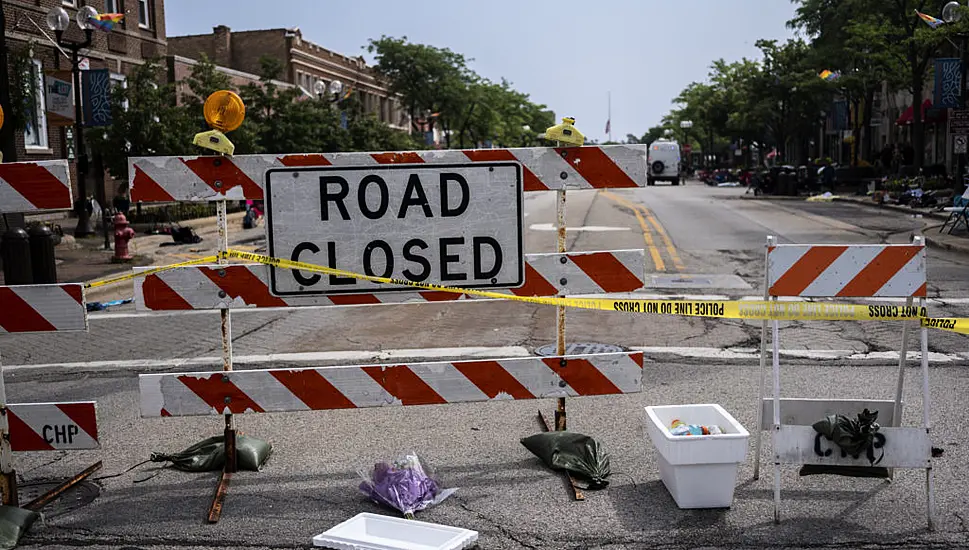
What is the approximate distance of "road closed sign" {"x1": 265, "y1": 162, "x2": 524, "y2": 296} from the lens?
17.3ft

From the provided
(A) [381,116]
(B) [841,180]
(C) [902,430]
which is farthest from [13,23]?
(A) [381,116]

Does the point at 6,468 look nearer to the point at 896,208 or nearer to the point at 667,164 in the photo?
the point at 896,208

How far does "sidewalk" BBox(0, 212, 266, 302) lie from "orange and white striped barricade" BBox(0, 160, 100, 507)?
30.4 ft

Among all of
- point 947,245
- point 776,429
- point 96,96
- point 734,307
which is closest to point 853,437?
point 776,429

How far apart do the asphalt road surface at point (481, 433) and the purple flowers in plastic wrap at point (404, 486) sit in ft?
0.27

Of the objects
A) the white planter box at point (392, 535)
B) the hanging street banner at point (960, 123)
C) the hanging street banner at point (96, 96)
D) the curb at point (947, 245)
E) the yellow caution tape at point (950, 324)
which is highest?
the hanging street banner at point (96, 96)

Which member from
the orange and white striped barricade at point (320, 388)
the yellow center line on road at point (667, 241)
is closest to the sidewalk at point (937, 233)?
the yellow center line on road at point (667, 241)

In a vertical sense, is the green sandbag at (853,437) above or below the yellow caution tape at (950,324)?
below

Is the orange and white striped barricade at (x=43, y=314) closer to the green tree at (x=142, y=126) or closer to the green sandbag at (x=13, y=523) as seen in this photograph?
the green sandbag at (x=13, y=523)

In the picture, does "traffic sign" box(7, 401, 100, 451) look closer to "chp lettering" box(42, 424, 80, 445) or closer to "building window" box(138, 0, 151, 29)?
"chp lettering" box(42, 424, 80, 445)

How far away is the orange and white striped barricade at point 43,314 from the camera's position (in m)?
5.06

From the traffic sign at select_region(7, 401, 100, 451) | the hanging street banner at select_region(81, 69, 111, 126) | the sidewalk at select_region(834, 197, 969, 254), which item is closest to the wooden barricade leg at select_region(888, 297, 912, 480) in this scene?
the traffic sign at select_region(7, 401, 100, 451)

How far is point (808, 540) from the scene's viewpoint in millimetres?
4406

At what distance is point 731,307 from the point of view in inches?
198
